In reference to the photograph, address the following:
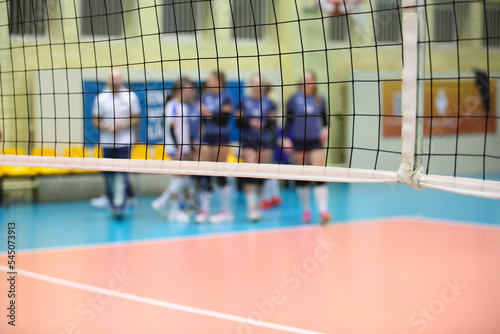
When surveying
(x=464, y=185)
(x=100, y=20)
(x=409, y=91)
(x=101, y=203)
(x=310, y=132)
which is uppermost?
(x=100, y=20)

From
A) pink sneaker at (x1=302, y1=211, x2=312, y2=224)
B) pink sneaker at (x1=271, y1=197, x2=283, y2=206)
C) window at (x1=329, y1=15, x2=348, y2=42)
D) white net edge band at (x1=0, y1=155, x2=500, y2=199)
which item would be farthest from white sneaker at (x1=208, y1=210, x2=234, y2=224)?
window at (x1=329, y1=15, x2=348, y2=42)

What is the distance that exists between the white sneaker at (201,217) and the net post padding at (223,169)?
3310 mm

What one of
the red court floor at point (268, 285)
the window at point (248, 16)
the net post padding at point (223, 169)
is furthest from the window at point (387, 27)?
the net post padding at point (223, 169)

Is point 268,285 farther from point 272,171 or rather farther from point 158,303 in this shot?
point 272,171

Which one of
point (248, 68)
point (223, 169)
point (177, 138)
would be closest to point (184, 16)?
point (248, 68)

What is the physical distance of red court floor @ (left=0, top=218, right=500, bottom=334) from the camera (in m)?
3.33

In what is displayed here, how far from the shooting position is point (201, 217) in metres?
6.80

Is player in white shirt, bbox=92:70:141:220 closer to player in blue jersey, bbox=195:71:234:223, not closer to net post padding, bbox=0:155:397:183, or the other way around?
player in blue jersey, bbox=195:71:234:223

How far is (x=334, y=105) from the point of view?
35.6 feet

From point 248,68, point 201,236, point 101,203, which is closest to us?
point 201,236

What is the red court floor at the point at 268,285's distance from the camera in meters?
3.33

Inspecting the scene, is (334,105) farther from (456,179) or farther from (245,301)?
(456,179)

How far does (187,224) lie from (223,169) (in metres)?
3.64

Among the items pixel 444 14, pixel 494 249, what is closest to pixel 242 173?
pixel 494 249
